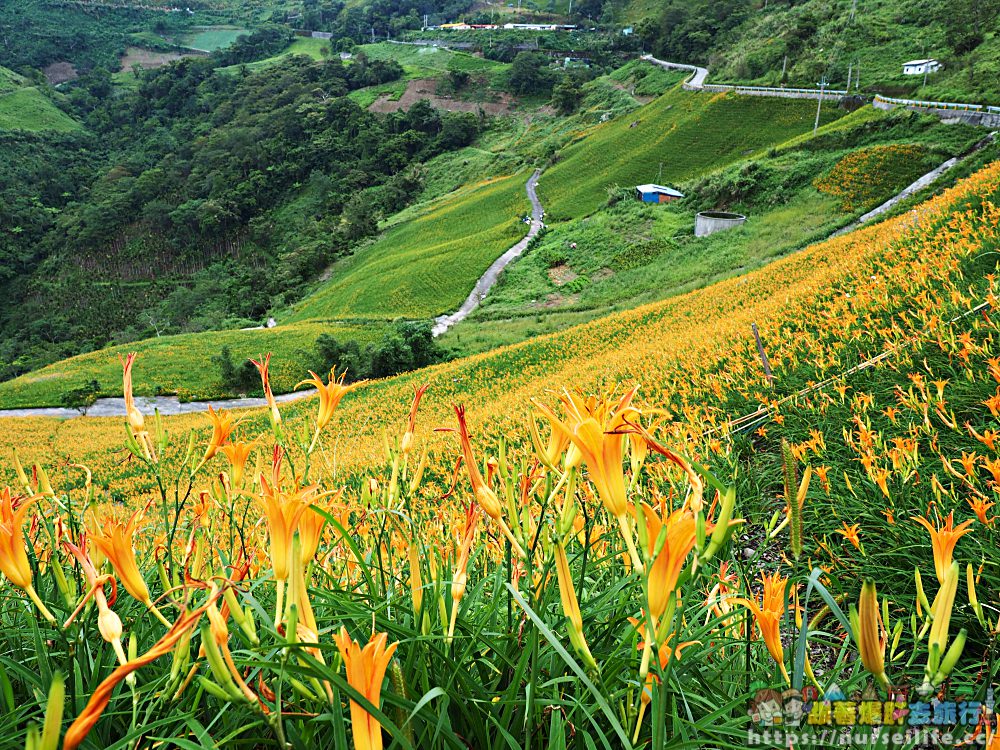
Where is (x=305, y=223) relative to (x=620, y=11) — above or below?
below

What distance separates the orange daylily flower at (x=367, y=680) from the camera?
0.64 metres

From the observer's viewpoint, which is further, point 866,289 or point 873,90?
point 873,90

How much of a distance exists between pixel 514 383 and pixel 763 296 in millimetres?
4575

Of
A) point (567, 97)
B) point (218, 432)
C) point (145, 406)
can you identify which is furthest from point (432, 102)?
point (218, 432)

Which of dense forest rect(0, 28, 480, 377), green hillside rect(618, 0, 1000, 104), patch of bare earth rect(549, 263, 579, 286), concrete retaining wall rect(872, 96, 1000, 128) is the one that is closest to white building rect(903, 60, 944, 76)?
green hillside rect(618, 0, 1000, 104)

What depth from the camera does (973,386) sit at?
2.66 m

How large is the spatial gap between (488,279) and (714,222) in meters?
12.5

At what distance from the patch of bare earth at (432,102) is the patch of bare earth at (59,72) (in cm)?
6739

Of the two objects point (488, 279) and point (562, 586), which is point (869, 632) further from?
point (488, 279)

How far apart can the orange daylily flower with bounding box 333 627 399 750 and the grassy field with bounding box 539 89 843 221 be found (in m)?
40.7

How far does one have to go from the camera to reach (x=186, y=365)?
27.9m

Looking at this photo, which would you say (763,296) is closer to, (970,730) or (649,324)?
(649,324)

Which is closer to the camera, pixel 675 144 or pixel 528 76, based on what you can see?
pixel 675 144

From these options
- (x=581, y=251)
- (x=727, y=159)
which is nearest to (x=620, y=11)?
(x=727, y=159)
